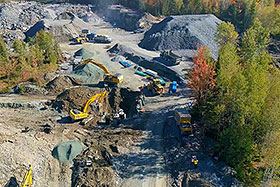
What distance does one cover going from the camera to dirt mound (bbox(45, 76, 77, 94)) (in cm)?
3081

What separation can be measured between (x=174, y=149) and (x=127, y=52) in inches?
1035

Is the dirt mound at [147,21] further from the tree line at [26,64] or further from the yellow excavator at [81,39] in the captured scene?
the tree line at [26,64]

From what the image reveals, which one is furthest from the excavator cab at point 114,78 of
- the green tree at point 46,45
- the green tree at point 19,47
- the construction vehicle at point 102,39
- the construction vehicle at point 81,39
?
the construction vehicle at point 81,39

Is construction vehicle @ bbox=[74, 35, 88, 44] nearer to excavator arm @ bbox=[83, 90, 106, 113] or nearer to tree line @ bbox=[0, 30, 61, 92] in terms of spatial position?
tree line @ bbox=[0, 30, 61, 92]

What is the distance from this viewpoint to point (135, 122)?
83.9ft

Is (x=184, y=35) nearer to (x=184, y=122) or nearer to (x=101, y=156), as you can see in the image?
(x=184, y=122)

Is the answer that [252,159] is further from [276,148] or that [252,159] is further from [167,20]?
[167,20]

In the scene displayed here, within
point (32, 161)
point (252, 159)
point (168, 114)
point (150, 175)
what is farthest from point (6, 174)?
point (252, 159)

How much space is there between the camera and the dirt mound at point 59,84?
3081 centimetres

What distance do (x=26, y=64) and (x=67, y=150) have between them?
59.7ft

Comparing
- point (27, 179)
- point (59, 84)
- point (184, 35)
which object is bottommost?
point (27, 179)

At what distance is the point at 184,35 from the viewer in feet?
149

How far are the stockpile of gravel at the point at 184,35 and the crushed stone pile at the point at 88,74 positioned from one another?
13982 mm

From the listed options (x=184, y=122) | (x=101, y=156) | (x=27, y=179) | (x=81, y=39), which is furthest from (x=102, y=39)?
(x=27, y=179)
